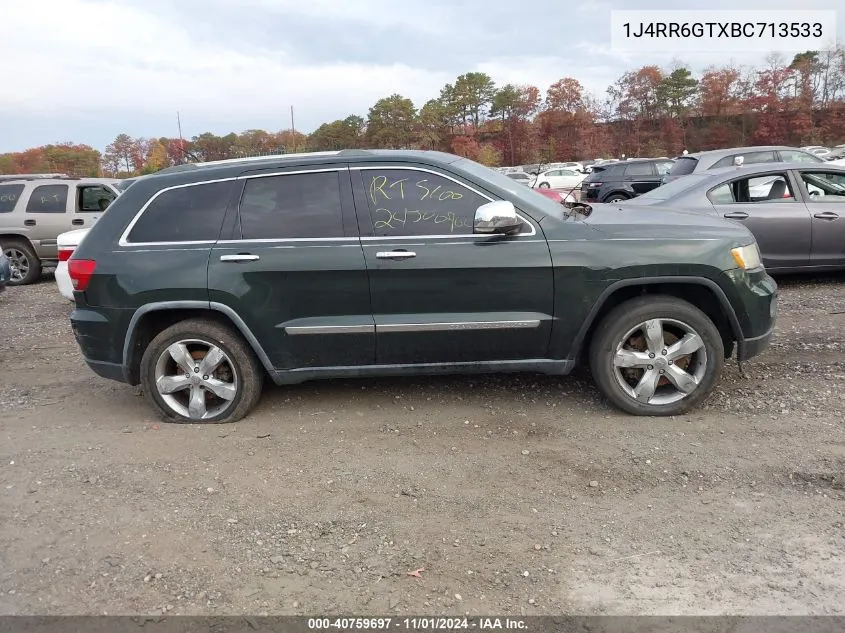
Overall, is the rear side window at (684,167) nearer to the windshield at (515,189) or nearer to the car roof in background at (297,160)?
the windshield at (515,189)

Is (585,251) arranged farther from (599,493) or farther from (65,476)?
(65,476)

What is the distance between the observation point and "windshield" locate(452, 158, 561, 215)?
4188 mm

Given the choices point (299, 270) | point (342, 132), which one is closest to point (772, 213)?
point (299, 270)

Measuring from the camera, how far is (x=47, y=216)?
1090 cm

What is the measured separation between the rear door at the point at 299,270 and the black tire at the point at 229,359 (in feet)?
0.60

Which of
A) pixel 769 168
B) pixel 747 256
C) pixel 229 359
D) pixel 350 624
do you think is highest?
pixel 769 168

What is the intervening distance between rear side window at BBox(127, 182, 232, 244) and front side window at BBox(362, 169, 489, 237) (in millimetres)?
1014

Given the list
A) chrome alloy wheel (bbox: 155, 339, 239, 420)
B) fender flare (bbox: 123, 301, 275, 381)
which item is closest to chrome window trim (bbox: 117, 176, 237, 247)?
fender flare (bbox: 123, 301, 275, 381)

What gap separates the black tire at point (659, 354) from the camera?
400 centimetres

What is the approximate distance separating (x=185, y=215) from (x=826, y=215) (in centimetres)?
667

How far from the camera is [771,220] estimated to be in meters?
7.06

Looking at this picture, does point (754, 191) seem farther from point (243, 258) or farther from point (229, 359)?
point (229, 359)

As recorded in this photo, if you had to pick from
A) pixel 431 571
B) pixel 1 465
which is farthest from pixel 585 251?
pixel 1 465

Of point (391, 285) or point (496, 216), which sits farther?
point (391, 285)
